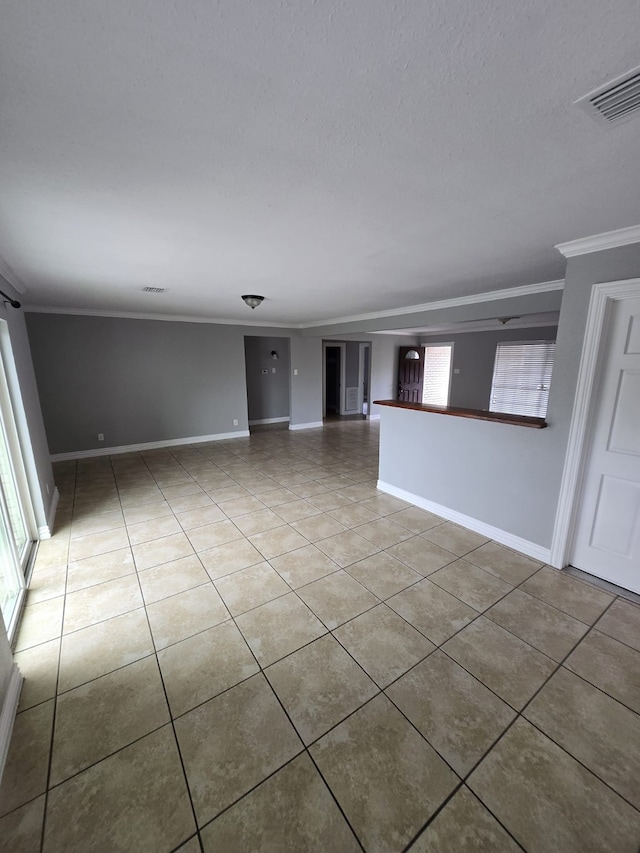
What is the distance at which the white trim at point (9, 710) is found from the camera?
134 centimetres

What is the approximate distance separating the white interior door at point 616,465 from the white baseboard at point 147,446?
5763 millimetres

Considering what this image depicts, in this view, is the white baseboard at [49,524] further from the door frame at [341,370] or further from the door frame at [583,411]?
the door frame at [341,370]

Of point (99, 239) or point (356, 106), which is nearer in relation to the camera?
point (356, 106)

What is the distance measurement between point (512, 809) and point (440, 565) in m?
1.47

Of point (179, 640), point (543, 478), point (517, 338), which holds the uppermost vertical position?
point (517, 338)

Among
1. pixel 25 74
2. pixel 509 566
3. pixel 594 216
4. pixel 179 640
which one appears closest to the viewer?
pixel 25 74

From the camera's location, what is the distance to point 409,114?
3.44 feet

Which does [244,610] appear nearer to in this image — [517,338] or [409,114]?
[409,114]

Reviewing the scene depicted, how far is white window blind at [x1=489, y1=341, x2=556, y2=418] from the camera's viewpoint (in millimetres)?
5988

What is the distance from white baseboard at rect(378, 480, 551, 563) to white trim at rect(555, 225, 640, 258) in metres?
2.18

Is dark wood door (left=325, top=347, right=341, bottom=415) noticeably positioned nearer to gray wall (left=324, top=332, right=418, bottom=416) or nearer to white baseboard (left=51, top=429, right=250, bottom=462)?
gray wall (left=324, top=332, right=418, bottom=416)

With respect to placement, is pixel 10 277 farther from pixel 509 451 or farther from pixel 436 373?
pixel 436 373

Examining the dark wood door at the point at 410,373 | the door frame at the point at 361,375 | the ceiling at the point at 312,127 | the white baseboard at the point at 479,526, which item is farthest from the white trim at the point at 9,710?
the dark wood door at the point at 410,373

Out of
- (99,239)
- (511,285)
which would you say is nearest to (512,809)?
(99,239)
